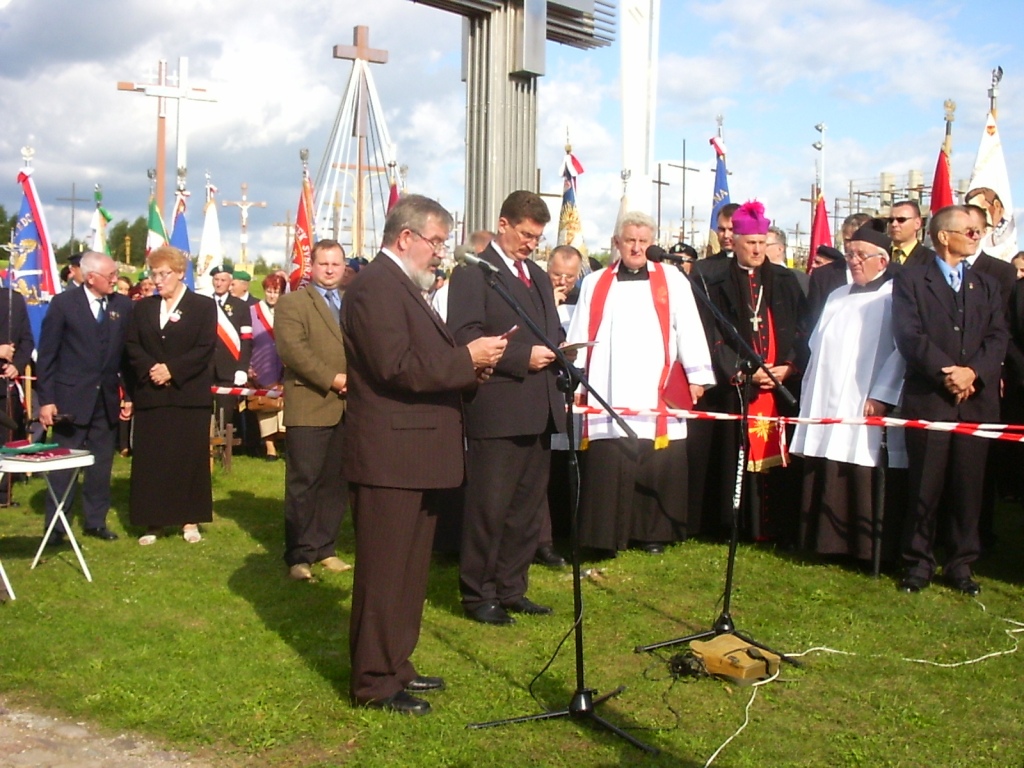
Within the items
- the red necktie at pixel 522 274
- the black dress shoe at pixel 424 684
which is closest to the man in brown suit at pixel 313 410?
the red necktie at pixel 522 274

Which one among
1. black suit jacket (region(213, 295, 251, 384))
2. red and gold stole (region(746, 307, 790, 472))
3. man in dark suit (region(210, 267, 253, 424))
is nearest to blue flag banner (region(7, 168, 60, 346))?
man in dark suit (region(210, 267, 253, 424))

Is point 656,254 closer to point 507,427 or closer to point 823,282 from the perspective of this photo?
point 507,427

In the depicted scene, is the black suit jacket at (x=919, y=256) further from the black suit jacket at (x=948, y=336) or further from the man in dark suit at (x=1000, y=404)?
the black suit jacket at (x=948, y=336)

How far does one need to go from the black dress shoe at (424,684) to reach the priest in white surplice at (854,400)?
11.0 ft

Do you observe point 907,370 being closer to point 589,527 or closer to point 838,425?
point 838,425

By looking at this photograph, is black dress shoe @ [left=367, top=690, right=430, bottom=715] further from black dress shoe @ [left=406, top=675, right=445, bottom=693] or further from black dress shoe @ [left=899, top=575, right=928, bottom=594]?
black dress shoe @ [left=899, top=575, right=928, bottom=594]

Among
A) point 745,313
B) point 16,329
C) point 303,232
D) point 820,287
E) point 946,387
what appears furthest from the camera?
point 303,232

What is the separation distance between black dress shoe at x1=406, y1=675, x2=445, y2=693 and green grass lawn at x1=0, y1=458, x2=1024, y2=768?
0.30ft

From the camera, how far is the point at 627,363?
764 centimetres

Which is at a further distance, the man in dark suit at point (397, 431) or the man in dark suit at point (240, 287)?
the man in dark suit at point (240, 287)

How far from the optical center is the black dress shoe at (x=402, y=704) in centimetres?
468

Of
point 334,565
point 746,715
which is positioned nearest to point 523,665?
point 746,715

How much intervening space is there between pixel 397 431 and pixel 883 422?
361 centimetres

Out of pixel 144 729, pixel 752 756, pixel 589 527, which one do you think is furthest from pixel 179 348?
pixel 752 756
